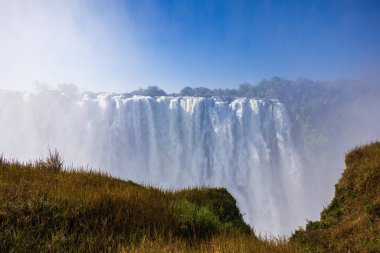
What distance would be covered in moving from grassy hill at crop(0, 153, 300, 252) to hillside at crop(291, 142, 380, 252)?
3.84m

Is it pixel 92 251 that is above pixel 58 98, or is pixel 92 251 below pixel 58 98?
below

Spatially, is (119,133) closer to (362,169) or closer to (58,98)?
(58,98)

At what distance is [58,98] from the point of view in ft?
390

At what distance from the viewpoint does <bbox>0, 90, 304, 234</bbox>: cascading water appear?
376ft

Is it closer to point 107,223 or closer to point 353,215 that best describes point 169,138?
point 353,215

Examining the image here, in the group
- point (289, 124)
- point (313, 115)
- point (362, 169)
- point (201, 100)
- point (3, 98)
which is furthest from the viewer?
point (313, 115)

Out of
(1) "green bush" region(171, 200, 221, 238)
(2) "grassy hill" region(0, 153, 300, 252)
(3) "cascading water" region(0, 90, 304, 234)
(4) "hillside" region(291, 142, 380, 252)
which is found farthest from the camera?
(3) "cascading water" region(0, 90, 304, 234)

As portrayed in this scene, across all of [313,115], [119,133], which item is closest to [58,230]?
[119,133]

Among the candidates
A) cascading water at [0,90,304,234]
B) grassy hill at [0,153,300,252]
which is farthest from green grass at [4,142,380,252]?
cascading water at [0,90,304,234]

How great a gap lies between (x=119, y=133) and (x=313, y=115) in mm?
127601

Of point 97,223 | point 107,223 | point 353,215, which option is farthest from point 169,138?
point 97,223

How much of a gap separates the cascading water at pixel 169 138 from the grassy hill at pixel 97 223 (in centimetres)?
10498

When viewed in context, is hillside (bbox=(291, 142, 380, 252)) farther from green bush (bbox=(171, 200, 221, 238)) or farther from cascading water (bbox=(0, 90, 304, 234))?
cascading water (bbox=(0, 90, 304, 234))

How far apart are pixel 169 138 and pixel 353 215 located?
11010cm
